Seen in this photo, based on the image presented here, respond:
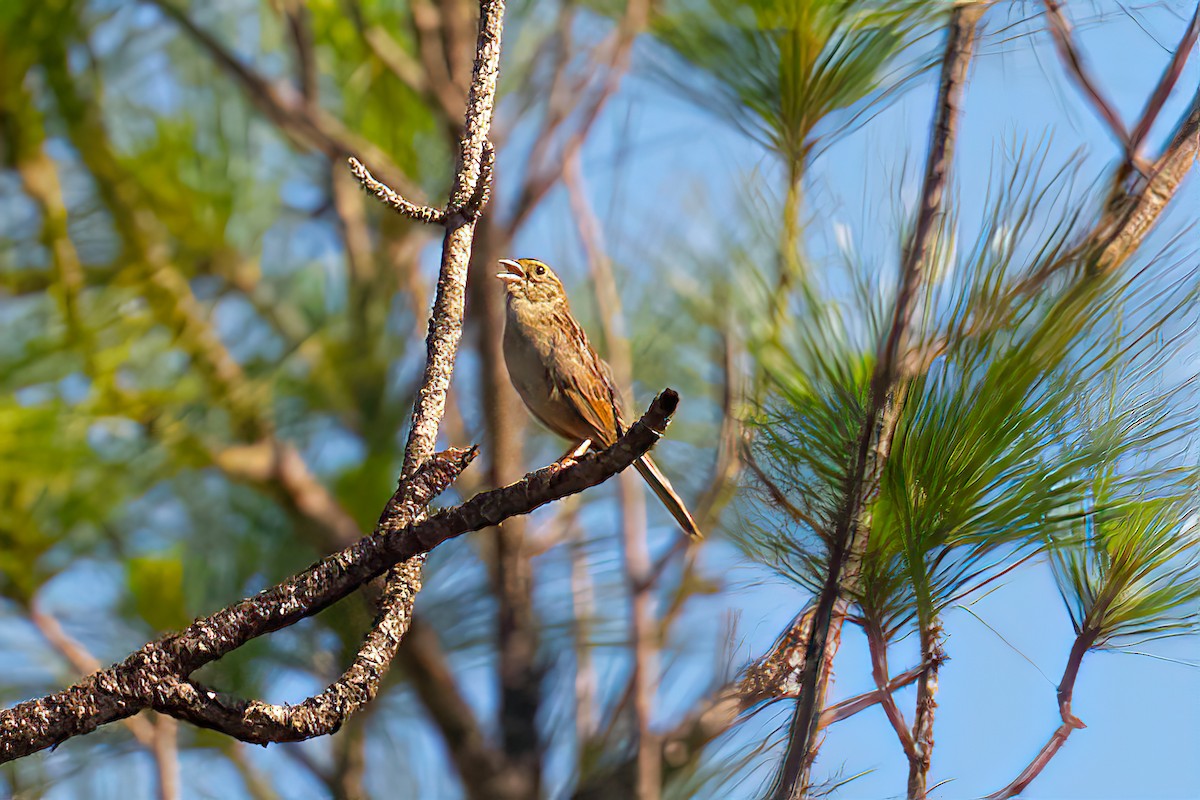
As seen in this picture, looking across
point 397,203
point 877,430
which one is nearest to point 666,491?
point 877,430

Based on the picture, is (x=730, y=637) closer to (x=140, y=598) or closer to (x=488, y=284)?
(x=488, y=284)

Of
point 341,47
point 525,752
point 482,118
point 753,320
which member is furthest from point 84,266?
point 482,118

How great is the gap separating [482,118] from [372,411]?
920mm

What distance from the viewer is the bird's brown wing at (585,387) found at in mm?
652

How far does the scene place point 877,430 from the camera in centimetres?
51

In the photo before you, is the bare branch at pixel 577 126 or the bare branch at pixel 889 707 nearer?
the bare branch at pixel 889 707

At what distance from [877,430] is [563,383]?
0.21 meters

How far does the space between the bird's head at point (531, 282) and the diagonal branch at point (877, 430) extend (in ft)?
0.91

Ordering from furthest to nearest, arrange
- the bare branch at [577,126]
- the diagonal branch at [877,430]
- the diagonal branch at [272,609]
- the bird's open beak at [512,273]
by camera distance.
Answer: the bare branch at [577,126] → the bird's open beak at [512,273] → the diagonal branch at [877,430] → the diagonal branch at [272,609]

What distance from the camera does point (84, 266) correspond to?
1.30m

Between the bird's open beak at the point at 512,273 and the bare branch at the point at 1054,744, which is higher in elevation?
the bird's open beak at the point at 512,273

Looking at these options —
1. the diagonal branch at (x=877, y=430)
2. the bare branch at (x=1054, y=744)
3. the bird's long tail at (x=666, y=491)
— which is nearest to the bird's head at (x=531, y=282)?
the bird's long tail at (x=666, y=491)

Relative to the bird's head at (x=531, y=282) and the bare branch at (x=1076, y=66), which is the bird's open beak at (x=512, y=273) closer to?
the bird's head at (x=531, y=282)

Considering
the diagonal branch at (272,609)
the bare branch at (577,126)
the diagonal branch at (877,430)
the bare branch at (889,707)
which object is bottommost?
the diagonal branch at (272,609)
